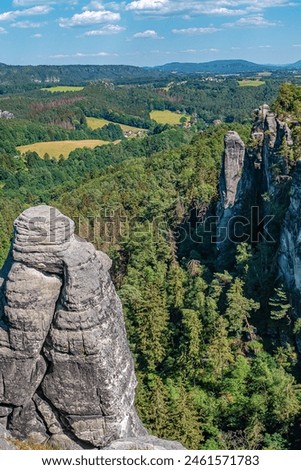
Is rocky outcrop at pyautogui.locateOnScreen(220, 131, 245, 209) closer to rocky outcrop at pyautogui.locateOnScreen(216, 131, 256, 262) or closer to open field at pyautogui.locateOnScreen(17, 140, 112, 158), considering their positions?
rocky outcrop at pyautogui.locateOnScreen(216, 131, 256, 262)

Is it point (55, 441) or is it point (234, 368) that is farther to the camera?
point (234, 368)

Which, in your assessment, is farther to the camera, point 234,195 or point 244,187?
point 244,187

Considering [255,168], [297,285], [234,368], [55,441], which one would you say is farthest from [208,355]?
[255,168]

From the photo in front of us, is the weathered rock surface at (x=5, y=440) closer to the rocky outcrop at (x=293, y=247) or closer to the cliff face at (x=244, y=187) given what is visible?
the rocky outcrop at (x=293, y=247)

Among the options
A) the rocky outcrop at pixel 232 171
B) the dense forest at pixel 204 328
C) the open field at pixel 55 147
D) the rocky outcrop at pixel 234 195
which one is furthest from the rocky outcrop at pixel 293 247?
the open field at pixel 55 147

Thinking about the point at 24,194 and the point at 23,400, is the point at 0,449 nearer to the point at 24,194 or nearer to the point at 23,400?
the point at 23,400

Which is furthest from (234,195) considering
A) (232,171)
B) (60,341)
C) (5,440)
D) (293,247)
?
(5,440)

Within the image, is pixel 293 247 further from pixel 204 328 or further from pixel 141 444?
pixel 141 444
